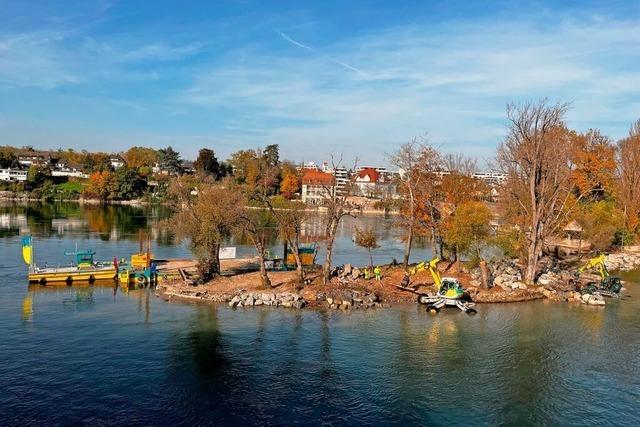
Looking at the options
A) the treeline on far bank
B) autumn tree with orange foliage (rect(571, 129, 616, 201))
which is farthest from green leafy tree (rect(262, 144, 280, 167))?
autumn tree with orange foliage (rect(571, 129, 616, 201))

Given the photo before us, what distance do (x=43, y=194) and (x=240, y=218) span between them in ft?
438

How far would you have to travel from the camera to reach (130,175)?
15238cm

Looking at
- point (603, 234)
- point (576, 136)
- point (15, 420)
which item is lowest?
point (15, 420)

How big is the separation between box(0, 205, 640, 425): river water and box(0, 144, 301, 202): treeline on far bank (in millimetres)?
103703

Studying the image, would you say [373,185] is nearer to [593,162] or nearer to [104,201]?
[104,201]

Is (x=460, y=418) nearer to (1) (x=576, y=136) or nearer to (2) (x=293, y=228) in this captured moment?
(2) (x=293, y=228)

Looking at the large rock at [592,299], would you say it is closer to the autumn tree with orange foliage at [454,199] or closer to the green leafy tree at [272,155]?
the autumn tree with orange foliage at [454,199]

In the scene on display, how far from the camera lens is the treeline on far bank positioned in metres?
151

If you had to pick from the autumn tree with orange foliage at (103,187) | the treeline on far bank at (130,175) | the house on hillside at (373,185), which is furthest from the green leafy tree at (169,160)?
the house on hillside at (373,185)

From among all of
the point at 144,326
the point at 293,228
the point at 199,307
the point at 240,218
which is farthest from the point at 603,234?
the point at 144,326

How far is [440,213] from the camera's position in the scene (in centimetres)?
5284

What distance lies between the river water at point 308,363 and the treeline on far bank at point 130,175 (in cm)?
10370

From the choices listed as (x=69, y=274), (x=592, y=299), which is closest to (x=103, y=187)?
(x=69, y=274)

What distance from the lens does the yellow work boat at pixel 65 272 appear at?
1704 inches
